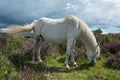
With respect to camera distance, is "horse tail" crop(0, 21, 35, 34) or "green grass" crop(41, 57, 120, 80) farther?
"horse tail" crop(0, 21, 35, 34)

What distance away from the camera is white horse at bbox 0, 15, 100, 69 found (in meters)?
12.2

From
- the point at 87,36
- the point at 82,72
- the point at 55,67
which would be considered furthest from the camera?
the point at 55,67

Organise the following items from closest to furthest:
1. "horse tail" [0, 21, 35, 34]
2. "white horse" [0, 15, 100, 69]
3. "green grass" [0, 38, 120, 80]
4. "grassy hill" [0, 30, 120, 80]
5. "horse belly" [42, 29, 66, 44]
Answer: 1. "green grass" [0, 38, 120, 80]
2. "grassy hill" [0, 30, 120, 80]
3. "white horse" [0, 15, 100, 69]
4. "horse belly" [42, 29, 66, 44]
5. "horse tail" [0, 21, 35, 34]

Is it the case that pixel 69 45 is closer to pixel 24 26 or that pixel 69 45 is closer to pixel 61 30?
pixel 61 30

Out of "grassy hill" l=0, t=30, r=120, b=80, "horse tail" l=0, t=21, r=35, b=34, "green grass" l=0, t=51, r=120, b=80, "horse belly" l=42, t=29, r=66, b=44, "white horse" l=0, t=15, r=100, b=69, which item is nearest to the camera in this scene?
"green grass" l=0, t=51, r=120, b=80

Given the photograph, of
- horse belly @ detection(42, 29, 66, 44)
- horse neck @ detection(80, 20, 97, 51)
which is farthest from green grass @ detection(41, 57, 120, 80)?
horse belly @ detection(42, 29, 66, 44)

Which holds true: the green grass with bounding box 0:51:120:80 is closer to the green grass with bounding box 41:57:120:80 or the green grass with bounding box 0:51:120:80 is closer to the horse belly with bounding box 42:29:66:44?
the green grass with bounding box 41:57:120:80

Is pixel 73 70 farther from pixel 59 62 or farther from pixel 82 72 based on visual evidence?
pixel 59 62

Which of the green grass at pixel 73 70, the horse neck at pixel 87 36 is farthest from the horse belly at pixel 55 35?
the green grass at pixel 73 70

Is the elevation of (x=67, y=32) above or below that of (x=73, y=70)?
above

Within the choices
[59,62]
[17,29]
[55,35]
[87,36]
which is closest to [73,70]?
[87,36]

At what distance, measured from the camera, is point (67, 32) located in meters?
12.4

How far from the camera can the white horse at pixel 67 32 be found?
12.2 metres

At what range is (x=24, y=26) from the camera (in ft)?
45.2
